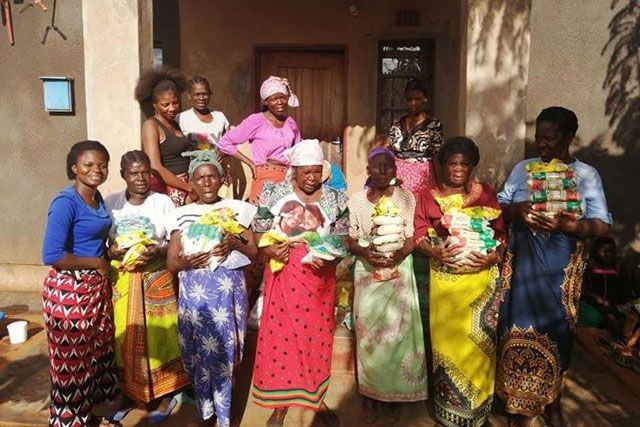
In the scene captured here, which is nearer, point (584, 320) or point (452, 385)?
point (452, 385)

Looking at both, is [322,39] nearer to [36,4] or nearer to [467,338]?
[36,4]

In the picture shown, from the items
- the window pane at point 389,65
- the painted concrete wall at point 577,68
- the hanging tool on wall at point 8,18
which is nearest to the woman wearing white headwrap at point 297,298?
the painted concrete wall at point 577,68

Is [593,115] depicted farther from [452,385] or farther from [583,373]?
[452,385]

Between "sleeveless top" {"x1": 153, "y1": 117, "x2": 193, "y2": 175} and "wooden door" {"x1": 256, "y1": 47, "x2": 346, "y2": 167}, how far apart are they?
11.9ft

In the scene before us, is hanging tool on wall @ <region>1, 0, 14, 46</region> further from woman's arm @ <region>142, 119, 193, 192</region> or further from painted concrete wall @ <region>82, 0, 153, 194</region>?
woman's arm @ <region>142, 119, 193, 192</region>

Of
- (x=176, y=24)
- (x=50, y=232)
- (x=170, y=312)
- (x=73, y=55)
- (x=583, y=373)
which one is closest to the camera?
(x=50, y=232)

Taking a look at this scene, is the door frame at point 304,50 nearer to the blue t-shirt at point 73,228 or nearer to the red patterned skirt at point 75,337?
the blue t-shirt at point 73,228

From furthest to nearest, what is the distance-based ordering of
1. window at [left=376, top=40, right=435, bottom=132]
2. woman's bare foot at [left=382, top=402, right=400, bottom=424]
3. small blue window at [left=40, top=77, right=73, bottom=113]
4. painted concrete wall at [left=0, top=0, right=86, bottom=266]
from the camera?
1. window at [left=376, top=40, right=435, bottom=132]
2. painted concrete wall at [left=0, top=0, right=86, bottom=266]
3. small blue window at [left=40, top=77, right=73, bottom=113]
4. woman's bare foot at [left=382, top=402, right=400, bottom=424]

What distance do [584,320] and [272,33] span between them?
18.5ft

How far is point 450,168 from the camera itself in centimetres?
329

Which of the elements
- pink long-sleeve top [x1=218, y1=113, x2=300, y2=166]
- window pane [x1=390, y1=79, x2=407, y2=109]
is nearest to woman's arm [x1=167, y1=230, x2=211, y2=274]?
pink long-sleeve top [x1=218, y1=113, x2=300, y2=166]

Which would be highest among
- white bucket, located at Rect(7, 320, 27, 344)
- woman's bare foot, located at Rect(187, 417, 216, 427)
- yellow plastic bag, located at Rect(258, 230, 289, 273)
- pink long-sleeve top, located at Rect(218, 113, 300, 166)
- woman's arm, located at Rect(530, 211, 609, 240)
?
pink long-sleeve top, located at Rect(218, 113, 300, 166)

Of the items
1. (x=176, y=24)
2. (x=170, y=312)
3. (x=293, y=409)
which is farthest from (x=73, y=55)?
(x=293, y=409)

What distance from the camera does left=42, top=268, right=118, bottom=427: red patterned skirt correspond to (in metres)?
3.25
